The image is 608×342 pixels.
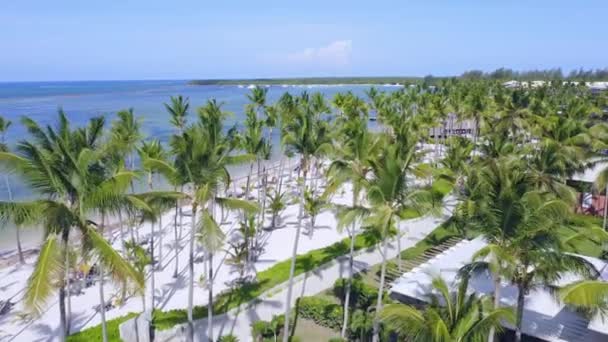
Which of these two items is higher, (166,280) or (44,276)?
(44,276)

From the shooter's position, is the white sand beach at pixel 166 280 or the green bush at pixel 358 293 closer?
the white sand beach at pixel 166 280

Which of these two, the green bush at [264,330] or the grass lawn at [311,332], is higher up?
the green bush at [264,330]

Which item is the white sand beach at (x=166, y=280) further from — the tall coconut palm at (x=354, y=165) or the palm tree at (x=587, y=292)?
the palm tree at (x=587, y=292)

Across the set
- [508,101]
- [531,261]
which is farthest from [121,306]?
[508,101]

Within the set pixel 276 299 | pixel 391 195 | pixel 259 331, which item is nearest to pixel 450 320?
pixel 391 195

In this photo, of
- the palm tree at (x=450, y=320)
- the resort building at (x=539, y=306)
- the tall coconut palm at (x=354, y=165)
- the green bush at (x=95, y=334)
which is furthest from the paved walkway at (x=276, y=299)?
the palm tree at (x=450, y=320)

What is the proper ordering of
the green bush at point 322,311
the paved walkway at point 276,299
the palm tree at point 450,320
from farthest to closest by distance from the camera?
the green bush at point 322,311 < the paved walkway at point 276,299 < the palm tree at point 450,320

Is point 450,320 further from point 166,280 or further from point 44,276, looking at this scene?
point 166,280
